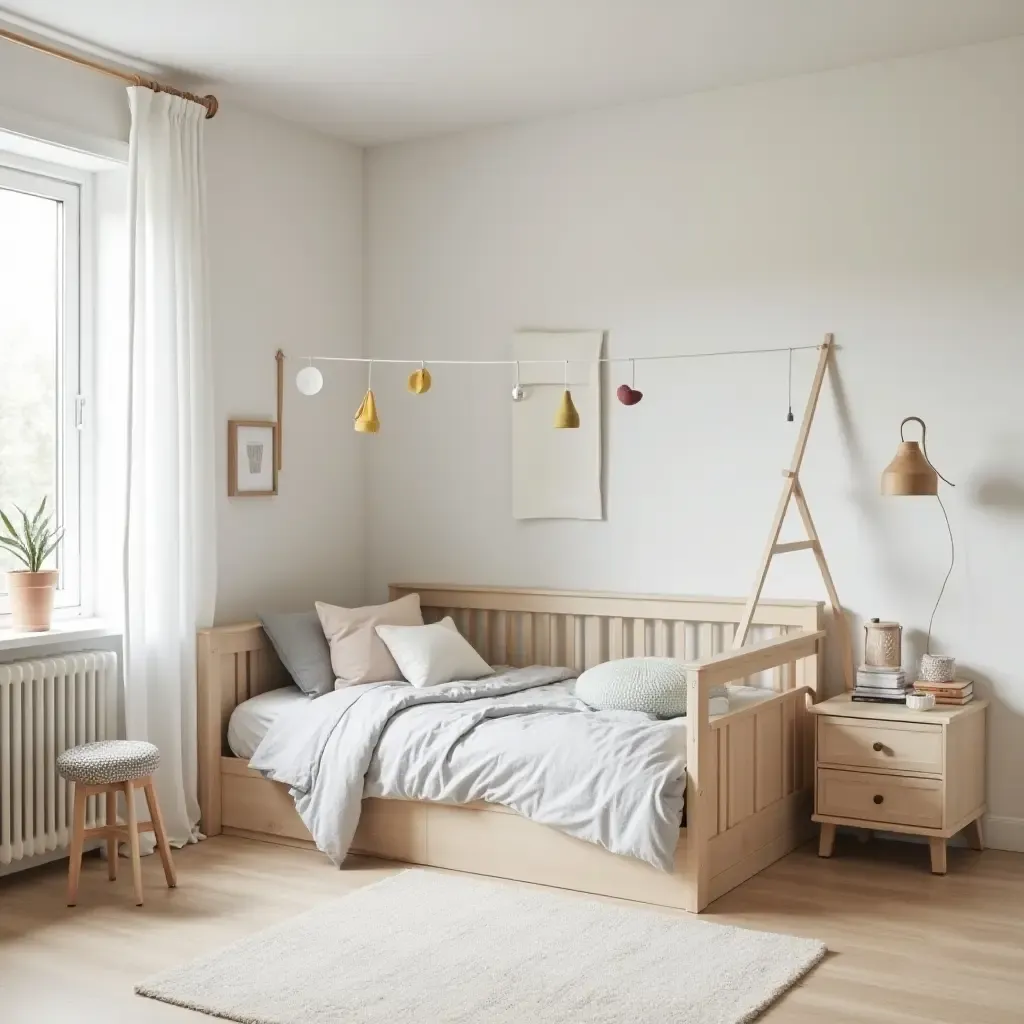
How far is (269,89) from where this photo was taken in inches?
176

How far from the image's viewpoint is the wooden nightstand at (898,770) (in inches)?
148

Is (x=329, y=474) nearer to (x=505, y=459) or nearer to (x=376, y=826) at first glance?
(x=505, y=459)

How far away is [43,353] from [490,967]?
2435 millimetres

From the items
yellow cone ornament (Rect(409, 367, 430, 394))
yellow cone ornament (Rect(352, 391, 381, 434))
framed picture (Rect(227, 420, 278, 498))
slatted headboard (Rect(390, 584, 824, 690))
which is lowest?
slatted headboard (Rect(390, 584, 824, 690))

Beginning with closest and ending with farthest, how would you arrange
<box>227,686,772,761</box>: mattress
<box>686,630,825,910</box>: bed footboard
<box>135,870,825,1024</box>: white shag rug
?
1. <box>135,870,825,1024</box>: white shag rug
2. <box>686,630,825,910</box>: bed footboard
3. <box>227,686,772,761</box>: mattress

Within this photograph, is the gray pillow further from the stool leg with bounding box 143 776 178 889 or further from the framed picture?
the stool leg with bounding box 143 776 178 889

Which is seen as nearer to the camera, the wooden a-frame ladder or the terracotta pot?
the terracotta pot

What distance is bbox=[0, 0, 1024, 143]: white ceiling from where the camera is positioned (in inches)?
146

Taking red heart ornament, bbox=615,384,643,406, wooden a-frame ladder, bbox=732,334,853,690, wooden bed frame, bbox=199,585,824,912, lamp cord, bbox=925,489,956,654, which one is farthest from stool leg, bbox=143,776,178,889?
lamp cord, bbox=925,489,956,654

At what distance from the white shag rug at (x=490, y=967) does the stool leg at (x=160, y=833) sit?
0.53 meters

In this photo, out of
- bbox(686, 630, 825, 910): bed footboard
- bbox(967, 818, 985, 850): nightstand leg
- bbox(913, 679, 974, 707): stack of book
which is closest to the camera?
bbox(686, 630, 825, 910): bed footboard

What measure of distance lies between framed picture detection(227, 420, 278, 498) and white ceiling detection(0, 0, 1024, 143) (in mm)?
1185

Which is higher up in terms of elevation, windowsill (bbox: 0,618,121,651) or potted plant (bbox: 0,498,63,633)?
potted plant (bbox: 0,498,63,633)

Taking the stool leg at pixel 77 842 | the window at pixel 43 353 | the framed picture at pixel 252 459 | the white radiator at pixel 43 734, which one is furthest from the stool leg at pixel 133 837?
the framed picture at pixel 252 459
